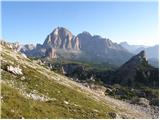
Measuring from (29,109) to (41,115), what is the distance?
4.42ft

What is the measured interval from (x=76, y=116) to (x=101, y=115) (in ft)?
23.4

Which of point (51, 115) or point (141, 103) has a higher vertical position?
point (51, 115)

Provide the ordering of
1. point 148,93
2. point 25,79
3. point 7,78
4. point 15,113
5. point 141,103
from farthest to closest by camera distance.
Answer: point 148,93
point 141,103
point 25,79
point 7,78
point 15,113

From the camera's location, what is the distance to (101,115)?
160 ft

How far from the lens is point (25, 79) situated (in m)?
56.6

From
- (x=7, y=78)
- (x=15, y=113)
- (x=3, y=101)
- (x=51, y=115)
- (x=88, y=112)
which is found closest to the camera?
(x=15, y=113)

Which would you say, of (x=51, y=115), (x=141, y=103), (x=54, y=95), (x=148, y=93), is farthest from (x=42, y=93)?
(x=148, y=93)

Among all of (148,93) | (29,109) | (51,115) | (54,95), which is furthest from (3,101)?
(148,93)

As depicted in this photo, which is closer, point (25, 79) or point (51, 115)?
point (51, 115)

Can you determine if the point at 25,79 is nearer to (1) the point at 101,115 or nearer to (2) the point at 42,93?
(2) the point at 42,93

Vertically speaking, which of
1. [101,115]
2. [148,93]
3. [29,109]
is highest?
[29,109]

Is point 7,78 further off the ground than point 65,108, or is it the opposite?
point 7,78

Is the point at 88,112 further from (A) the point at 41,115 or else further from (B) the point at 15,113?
(B) the point at 15,113

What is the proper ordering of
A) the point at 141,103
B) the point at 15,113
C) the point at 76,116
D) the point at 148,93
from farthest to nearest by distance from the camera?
the point at 148,93
the point at 141,103
the point at 76,116
the point at 15,113
